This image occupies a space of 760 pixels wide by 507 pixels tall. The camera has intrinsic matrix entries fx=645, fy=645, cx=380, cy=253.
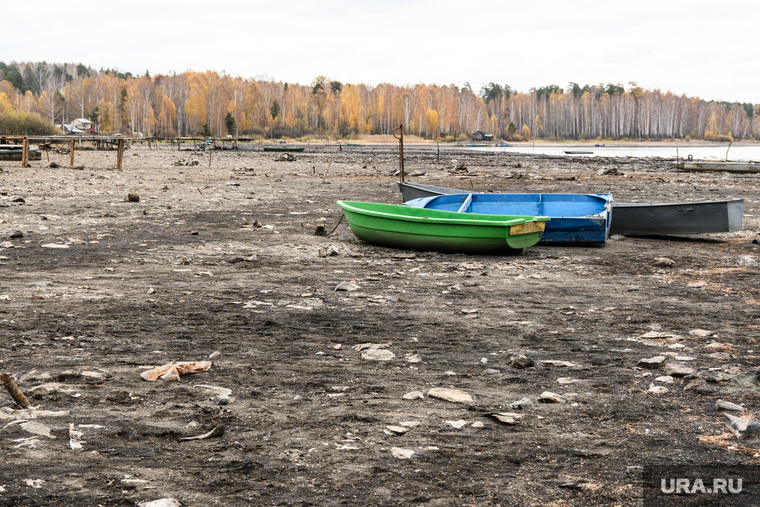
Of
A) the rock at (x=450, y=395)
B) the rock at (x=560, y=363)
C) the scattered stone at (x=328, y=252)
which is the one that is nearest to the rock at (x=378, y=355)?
the rock at (x=450, y=395)

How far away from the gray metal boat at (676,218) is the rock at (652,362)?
26.4ft

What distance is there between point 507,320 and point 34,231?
8.53 metres

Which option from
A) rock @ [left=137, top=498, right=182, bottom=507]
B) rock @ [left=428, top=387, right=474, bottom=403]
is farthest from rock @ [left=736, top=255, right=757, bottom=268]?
rock @ [left=137, top=498, right=182, bottom=507]

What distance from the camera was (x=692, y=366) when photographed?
488 cm

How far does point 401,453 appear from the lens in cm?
342

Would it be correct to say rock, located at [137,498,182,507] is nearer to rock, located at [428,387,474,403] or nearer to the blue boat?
rock, located at [428,387,474,403]

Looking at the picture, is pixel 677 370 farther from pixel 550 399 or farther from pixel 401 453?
pixel 401 453

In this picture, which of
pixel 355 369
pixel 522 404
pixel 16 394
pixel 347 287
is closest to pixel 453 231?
pixel 347 287

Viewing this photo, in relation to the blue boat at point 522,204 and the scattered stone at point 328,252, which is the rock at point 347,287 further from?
the blue boat at point 522,204

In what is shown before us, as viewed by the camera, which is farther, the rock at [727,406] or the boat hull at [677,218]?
the boat hull at [677,218]

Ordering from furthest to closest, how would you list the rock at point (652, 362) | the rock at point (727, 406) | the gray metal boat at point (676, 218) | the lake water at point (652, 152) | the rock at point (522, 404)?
the lake water at point (652, 152) < the gray metal boat at point (676, 218) < the rock at point (652, 362) < the rock at point (522, 404) < the rock at point (727, 406)

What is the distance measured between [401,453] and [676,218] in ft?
34.8

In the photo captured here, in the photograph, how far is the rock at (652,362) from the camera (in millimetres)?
4859

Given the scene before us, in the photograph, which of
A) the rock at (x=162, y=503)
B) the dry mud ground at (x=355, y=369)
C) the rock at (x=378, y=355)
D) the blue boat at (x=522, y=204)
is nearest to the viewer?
the rock at (x=162, y=503)
